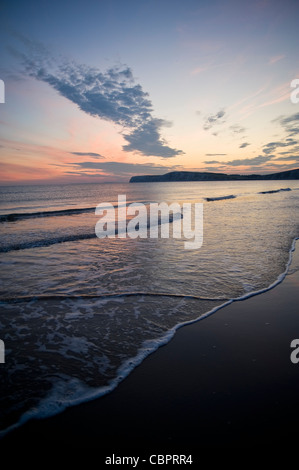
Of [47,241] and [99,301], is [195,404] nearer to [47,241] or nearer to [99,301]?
[99,301]

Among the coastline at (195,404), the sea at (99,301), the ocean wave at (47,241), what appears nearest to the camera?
the coastline at (195,404)

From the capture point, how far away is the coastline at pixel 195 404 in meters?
2.34

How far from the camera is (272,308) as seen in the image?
4.95 meters

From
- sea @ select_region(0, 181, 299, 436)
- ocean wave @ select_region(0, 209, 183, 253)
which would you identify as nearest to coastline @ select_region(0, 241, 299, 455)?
sea @ select_region(0, 181, 299, 436)

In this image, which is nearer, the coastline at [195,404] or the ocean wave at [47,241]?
the coastline at [195,404]

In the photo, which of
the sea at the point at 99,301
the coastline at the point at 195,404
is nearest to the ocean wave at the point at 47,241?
the sea at the point at 99,301

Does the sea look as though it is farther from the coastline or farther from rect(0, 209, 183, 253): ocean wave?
the coastline

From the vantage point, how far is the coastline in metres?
2.34

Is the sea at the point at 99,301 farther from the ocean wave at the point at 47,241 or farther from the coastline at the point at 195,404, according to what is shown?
the coastline at the point at 195,404

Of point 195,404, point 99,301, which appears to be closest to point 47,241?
point 99,301

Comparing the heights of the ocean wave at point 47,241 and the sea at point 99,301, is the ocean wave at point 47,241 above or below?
above

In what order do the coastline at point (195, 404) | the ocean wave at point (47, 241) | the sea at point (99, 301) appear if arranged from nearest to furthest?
the coastline at point (195, 404), the sea at point (99, 301), the ocean wave at point (47, 241)

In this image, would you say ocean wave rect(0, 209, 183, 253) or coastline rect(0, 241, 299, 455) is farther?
ocean wave rect(0, 209, 183, 253)
